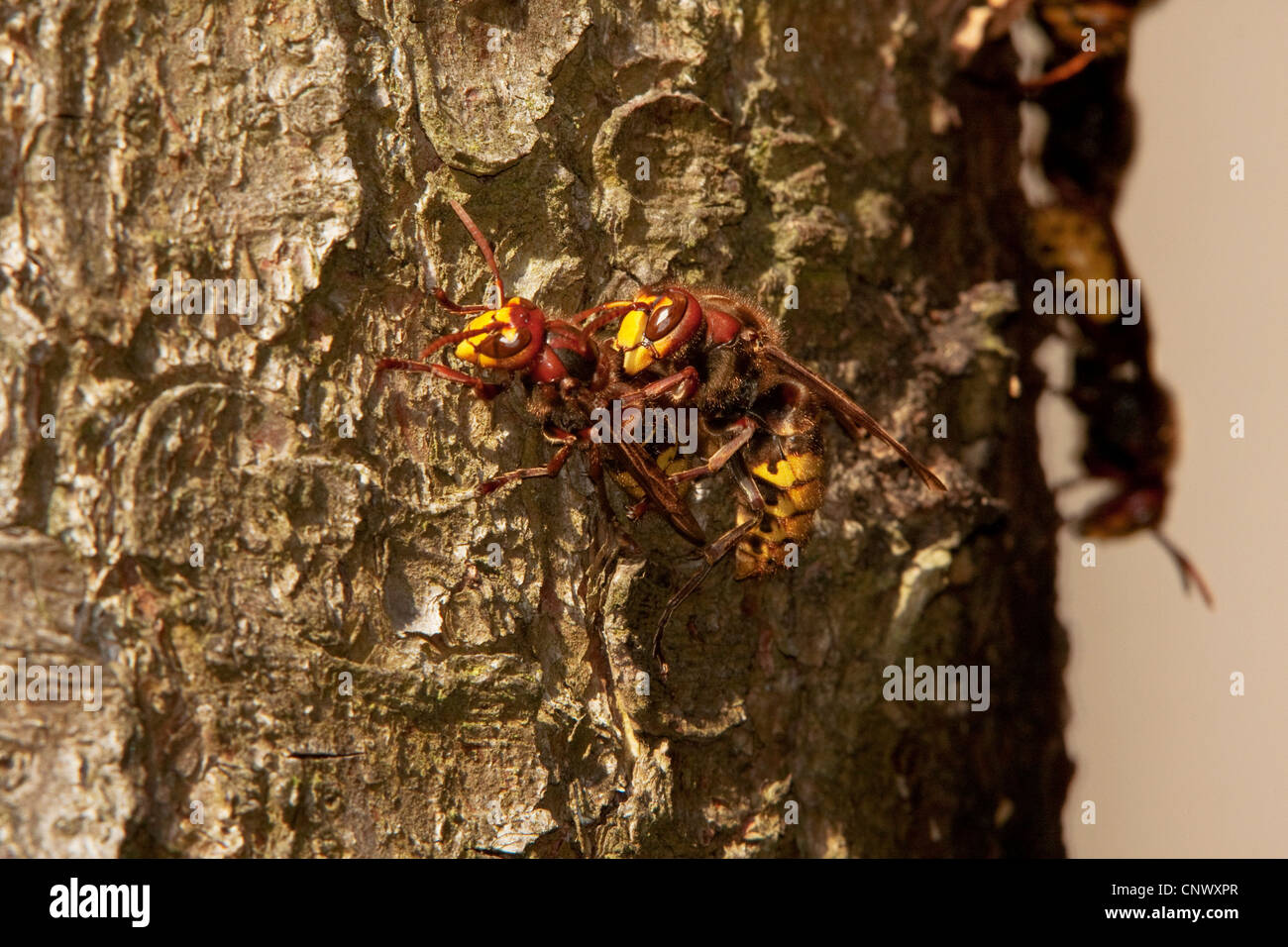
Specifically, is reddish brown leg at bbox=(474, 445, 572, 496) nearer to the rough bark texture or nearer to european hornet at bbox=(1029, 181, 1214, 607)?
the rough bark texture

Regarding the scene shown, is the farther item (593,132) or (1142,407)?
(1142,407)

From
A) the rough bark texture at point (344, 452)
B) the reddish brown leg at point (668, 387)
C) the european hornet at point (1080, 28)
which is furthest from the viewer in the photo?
the european hornet at point (1080, 28)

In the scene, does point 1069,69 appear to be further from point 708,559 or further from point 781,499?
point 708,559

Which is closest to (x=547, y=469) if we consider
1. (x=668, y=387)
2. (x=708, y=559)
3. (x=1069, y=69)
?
(x=668, y=387)

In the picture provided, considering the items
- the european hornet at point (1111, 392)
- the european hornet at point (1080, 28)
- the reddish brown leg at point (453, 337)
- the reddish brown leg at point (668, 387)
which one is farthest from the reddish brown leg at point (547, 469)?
the european hornet at point (1080, 28)

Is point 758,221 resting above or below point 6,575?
above

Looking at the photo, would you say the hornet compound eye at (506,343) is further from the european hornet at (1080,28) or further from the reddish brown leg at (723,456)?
the european hornet at (1080,28)

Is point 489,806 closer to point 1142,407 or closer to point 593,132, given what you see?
point 593,132
